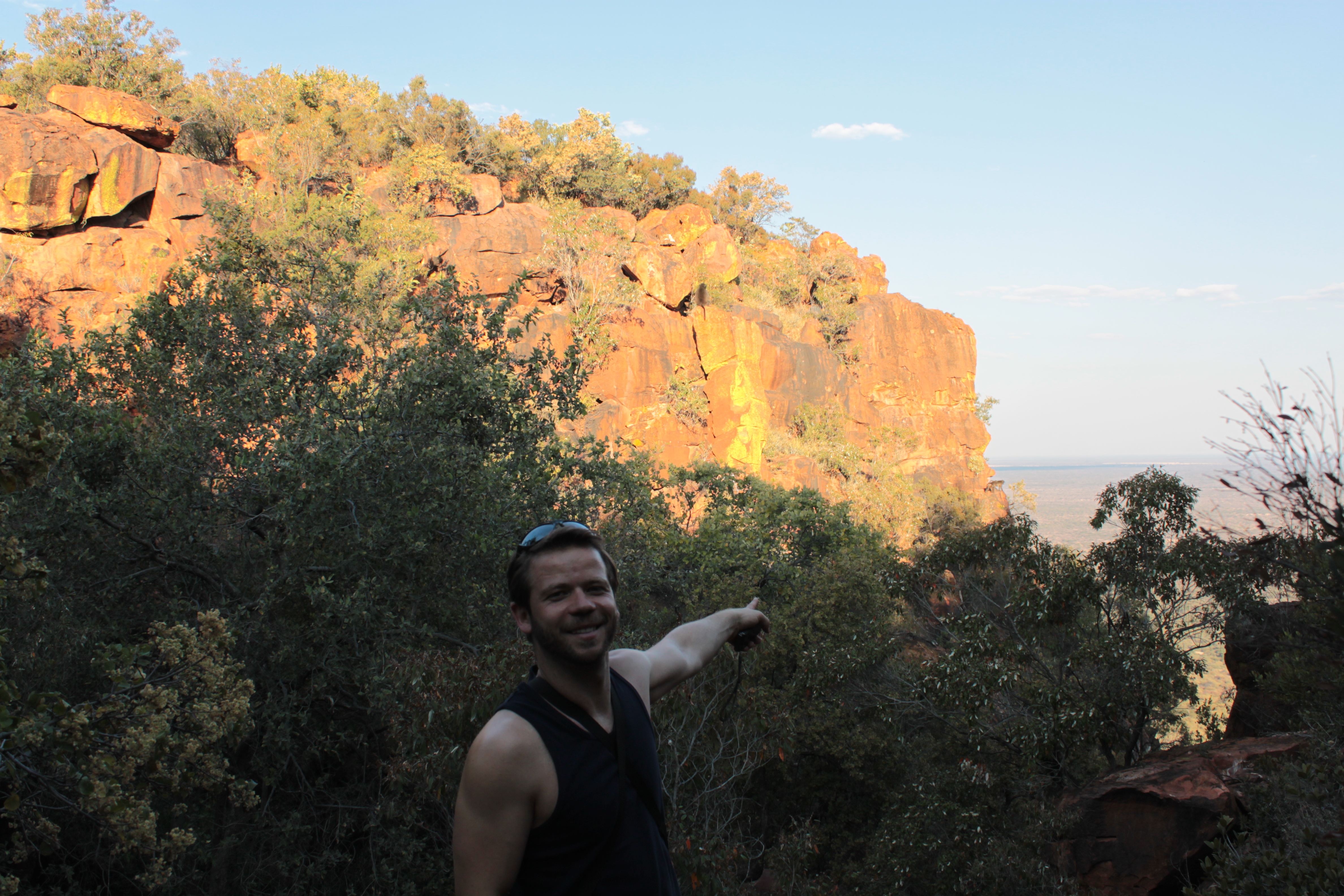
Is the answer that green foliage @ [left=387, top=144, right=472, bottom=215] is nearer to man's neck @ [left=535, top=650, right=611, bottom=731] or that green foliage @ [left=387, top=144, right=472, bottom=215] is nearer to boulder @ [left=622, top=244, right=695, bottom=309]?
boulder @ [left=622, top=244, right=695, bottom=309]

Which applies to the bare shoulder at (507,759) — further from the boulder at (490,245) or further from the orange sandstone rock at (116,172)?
the orange sandstone rock at (116,172)

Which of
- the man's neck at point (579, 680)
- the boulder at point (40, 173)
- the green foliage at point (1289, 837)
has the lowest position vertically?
the green foliage at point (1289, 837)

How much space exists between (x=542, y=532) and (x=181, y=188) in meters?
31.0

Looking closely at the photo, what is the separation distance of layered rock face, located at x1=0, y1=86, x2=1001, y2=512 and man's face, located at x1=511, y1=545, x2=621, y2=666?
1516cm

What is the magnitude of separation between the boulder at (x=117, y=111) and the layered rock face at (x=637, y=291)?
0.05m

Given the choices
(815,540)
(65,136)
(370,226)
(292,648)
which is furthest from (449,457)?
(65,136)

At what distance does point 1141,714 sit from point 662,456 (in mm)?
22933

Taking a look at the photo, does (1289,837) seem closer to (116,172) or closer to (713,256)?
(116,172)

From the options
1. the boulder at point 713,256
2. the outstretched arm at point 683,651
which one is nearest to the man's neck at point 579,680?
the outstretched arm at point 683,651

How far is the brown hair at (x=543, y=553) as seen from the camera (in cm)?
165

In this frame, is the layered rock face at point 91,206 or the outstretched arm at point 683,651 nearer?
the outstretched arm at point 683,651

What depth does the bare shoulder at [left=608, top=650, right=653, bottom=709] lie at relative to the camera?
1.87 meters

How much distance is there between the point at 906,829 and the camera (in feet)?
28.7

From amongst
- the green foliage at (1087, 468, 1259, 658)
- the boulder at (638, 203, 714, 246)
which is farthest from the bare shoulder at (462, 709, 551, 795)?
the boulder at (638, 203, 714, 246)
